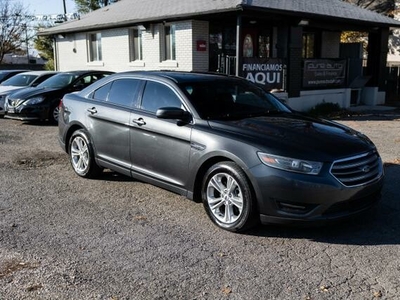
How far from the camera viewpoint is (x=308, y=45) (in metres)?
19.0

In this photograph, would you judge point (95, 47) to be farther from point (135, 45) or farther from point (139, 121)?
point (139, 121)

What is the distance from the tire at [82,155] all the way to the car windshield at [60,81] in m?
6.58

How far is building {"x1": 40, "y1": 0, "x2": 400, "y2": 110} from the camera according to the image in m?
13.9

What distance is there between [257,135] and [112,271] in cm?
193

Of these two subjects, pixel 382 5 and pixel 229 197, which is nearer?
pixel 229 197

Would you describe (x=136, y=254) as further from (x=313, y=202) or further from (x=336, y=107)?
(x=336, y=107)

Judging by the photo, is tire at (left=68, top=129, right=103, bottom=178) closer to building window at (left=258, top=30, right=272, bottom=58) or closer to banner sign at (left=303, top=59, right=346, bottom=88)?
banner sign at (left=303, top=59, right=346, bottom=88)

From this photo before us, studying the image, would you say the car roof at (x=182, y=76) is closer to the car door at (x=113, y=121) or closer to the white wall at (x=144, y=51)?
the car door at (x=113, y=121)

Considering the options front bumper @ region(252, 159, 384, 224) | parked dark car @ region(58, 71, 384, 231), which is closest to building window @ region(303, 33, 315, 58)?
parked dark car @ region(58, 71, 384, 231)

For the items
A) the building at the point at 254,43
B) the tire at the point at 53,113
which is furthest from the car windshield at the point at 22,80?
the building at the point at 254,43

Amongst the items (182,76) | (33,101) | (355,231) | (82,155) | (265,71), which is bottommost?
(355,231)

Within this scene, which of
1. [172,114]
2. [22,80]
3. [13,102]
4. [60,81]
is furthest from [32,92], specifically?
[172,114]

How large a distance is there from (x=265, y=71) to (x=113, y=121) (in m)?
8.84

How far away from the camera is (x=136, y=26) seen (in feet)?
56.3
